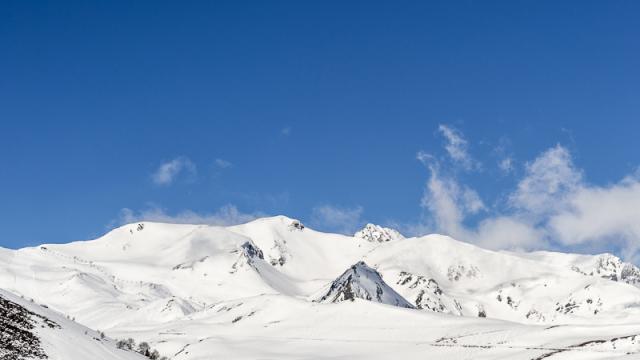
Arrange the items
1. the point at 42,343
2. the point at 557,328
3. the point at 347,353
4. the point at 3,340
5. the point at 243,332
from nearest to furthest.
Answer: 1. the point at 3,340
2. the point at 42,343
3. the point at 557,328
4. the point at 347,353
5. the point at 243,332

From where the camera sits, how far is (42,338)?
33375 mm

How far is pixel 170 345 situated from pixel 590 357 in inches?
2502

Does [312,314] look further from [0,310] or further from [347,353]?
[0,310]

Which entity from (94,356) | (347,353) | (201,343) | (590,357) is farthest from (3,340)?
(201,343)

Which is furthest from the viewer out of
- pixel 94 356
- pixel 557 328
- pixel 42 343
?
pixel 557 328

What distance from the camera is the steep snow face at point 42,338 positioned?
30.9 meters

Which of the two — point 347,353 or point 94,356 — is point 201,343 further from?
point 94,356

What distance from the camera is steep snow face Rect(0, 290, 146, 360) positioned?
30.9 metres

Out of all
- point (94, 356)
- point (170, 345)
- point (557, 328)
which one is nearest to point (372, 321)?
point (170, 345)

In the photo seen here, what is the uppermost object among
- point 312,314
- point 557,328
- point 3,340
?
point 312,314

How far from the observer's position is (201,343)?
10712cm

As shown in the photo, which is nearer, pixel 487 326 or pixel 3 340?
pixel 3 340

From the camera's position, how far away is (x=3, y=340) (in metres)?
30.5

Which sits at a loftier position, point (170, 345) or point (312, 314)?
point (312, 314)
